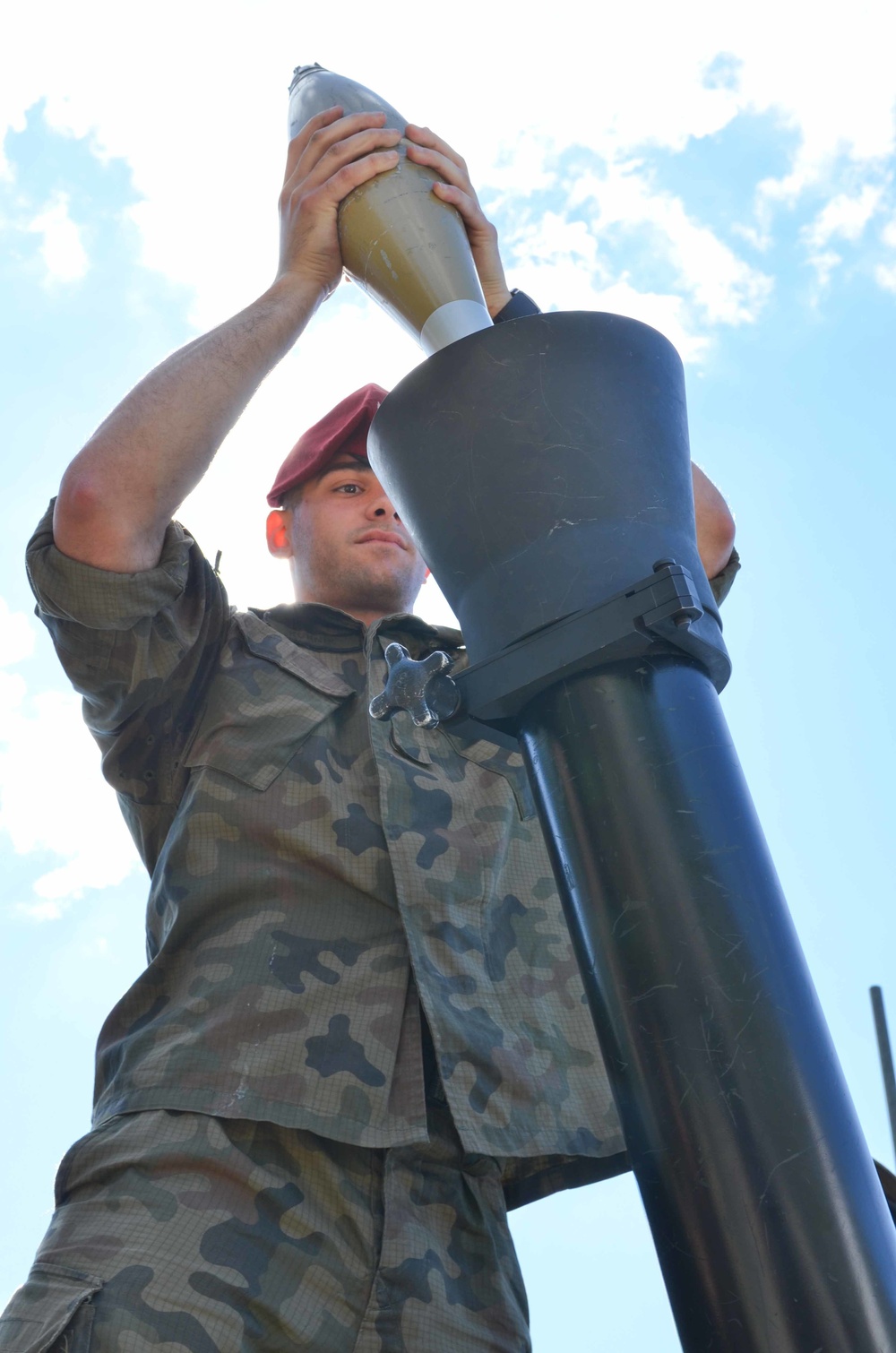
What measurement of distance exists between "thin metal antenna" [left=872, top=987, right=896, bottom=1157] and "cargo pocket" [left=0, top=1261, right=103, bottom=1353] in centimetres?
347

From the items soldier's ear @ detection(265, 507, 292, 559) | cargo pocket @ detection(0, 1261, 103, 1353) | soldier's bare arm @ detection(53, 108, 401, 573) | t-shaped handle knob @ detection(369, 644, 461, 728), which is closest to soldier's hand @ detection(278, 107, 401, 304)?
soldier's bare arm @ detection(53, 108, 401, 573)

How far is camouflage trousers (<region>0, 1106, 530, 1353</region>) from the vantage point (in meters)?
1.55

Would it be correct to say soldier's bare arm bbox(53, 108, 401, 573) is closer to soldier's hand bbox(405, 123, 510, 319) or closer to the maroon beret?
soldier's hand bbox(405, 123, 510, 319)

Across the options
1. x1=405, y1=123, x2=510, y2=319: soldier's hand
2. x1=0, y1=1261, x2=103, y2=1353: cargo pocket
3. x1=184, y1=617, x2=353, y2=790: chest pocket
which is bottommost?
x1=0, y1=1261, x2=103, y2=1353: cargo pocket

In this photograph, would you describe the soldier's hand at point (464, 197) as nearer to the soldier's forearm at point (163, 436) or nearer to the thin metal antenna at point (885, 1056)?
the soldier's forearm at point (163, 436)

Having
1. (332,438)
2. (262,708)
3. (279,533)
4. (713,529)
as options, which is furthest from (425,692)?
(279,533)

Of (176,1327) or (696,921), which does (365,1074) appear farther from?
(696,921)

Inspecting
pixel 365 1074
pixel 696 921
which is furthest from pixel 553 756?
pixel 365 1074

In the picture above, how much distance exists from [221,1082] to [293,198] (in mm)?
1335

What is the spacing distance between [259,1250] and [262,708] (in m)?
0.94

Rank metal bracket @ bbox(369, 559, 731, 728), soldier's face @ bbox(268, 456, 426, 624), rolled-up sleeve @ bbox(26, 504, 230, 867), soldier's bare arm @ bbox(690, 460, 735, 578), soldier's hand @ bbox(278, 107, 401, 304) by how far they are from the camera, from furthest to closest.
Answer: soldier's face @ bbox(268, 456, 426, 624)
soldier's bare arm @ bbox(690, 460, 735, 578)
rolled-up sleeve @ bbox(26, 504, 230, 867)
soldier's hand @ bbox(278, 107, 401, 304)
metal bracket @ bbox(369, 559, 731, 728)

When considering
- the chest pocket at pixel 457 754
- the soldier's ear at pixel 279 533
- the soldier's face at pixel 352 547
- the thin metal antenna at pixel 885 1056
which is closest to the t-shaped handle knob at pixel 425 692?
the chest pocket at pixel 457 754

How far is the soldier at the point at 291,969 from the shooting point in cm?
168

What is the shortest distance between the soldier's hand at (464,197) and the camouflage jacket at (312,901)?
26.8 inches
